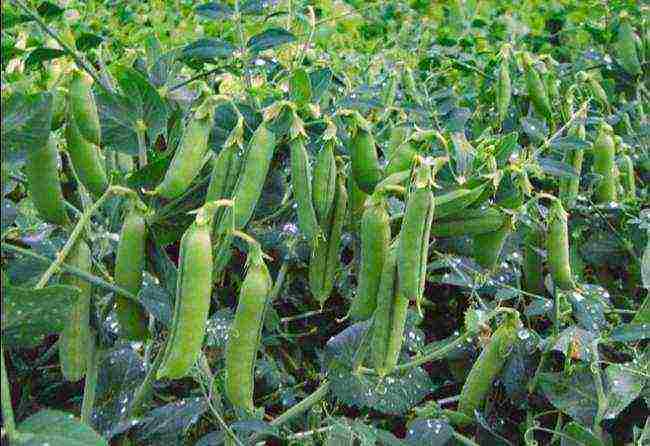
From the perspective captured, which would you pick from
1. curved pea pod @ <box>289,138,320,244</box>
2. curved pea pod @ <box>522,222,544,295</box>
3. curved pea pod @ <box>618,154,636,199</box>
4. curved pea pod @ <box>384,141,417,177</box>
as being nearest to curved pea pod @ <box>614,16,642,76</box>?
curved pea pod @ <box>618,154,636,199</box>

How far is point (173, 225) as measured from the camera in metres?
1.20

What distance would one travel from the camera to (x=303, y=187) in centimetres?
120

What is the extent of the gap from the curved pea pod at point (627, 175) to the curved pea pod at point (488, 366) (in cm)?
68

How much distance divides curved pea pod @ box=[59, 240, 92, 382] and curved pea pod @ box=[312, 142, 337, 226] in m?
0.28

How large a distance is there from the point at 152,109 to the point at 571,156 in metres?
0.96

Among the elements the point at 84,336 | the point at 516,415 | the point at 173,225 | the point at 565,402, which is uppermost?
the point at 173,225

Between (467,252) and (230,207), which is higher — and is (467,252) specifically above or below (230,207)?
below

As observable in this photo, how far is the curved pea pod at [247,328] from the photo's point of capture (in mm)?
1116

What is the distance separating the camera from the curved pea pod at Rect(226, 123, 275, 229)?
1.14 m

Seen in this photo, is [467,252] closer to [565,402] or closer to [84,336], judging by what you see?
[565,402]

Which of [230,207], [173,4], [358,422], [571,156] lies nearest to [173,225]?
[230,207]

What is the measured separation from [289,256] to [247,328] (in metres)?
0.43

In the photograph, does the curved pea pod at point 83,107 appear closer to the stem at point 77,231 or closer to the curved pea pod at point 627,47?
the stem at point 77,231

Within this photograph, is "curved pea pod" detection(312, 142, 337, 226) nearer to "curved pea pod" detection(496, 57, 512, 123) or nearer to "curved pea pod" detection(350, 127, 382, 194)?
"curved pea pod" detection(350, 127, 382, 194)
